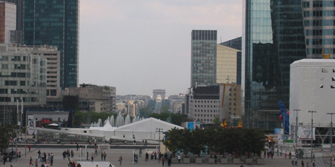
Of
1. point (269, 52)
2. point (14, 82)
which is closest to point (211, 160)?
point (269, 52)

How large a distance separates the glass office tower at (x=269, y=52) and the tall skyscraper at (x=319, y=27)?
7.14m

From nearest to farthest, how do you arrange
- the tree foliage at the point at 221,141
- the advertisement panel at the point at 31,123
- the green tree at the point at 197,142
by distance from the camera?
1. the tree foliage at the point at 221,141
2. the green tree at the point at 197,142
3. the advertisement panel at the point at 31,123

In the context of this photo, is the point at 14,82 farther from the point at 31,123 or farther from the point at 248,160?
the point at 248,160

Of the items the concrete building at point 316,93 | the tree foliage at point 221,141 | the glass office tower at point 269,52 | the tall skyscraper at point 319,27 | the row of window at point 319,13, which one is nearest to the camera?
the tree foliage at point 221,141

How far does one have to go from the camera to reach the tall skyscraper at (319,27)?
125625 mm

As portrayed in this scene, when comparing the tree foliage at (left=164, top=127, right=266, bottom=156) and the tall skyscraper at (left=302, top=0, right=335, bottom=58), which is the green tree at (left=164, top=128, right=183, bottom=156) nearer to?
the tree foliage at (left=164, top=127, right=266, bottom=156)

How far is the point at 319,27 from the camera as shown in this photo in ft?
417

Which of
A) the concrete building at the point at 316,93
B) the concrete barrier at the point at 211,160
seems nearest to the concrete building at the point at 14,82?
the concrete building at the point at 316,93

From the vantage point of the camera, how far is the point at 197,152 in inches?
2717

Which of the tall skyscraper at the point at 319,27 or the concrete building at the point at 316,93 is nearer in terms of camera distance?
the concrete building at the point at 316,93

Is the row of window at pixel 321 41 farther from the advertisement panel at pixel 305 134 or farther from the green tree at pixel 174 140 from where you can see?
the green tree at pixel 174 140

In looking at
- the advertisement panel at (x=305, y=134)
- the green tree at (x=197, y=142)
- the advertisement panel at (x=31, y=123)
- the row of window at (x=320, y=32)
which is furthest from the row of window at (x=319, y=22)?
the green tree at (x=197, y=142)

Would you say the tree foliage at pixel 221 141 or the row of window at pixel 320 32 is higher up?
the row of window at pixel 320 32

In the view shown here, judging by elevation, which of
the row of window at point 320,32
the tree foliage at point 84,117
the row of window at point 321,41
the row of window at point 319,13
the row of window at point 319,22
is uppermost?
the row of window at point 319,13
